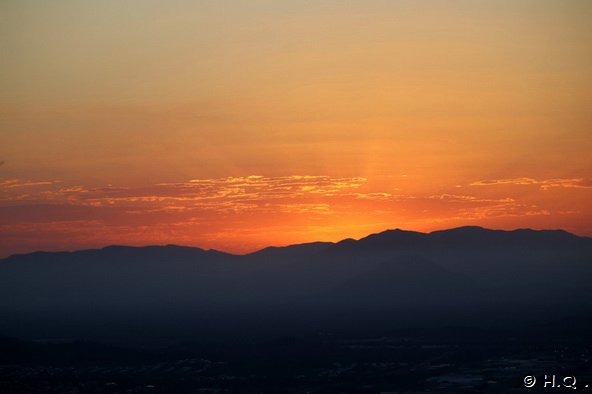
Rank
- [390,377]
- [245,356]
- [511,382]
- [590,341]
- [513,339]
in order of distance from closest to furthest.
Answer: [511,382] < [390,377] < [245,356] < [590,341] < [513,339]

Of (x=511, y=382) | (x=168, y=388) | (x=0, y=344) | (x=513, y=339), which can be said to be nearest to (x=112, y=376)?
(x=168, y=388)

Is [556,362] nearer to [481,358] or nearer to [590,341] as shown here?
[481,358]

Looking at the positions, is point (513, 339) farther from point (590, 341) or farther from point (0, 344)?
point (0, 344)

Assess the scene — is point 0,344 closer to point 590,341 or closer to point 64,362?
point 64,362

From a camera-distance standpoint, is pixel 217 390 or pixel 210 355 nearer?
pixel 217 390

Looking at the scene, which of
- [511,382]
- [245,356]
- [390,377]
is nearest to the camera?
[511,382]

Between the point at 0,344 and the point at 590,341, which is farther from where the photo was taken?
the point at 590,341

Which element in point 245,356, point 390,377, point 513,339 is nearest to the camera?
point 390,377

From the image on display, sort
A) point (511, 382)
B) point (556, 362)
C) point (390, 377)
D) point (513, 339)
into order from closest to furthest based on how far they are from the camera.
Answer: point (511, 382) → point (390, 377) → point (556, 362) → point (513, 339)

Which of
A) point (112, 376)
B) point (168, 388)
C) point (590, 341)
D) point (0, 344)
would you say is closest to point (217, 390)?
point (168, 388)
